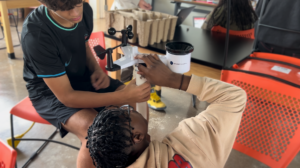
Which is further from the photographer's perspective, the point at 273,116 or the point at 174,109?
the point at 174,109

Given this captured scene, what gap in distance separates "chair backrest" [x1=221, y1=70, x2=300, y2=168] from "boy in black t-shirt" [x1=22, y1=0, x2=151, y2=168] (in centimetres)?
58

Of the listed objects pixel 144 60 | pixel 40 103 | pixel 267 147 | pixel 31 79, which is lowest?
pixel 267 147

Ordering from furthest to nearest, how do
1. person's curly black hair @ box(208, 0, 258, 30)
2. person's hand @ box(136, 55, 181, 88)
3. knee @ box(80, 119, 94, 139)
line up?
person's curly black hair @ box(208, 0, 258, 30), knee @ box(80, 119, 94, 139), person's hand @ box(136, 55, 181, 88)

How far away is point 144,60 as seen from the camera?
0.84 metres

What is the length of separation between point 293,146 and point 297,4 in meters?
0.74

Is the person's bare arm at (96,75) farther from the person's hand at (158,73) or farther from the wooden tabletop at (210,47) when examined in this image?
the person's hand at (158,73)

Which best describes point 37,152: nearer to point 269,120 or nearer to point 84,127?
point 84,127

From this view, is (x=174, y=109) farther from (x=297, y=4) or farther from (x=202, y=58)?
(x=297, y=4)

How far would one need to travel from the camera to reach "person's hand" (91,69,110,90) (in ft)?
4.36

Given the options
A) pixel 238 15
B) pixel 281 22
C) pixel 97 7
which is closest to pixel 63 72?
pixel 281 22

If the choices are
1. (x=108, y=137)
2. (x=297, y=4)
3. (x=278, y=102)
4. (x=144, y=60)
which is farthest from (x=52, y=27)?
(x=297, y=4)

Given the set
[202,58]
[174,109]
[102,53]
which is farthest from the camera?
[174,109]

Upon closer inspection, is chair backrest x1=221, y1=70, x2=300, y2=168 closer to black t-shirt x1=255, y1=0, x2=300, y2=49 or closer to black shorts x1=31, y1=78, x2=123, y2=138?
black t-shirt x1=255, y1=0, x2=300, y2=49

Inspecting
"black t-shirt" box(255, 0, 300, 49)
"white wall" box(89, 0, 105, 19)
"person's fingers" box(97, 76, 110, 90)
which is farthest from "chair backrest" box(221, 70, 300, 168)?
"white wall" box(89, 0, 105, 19)
